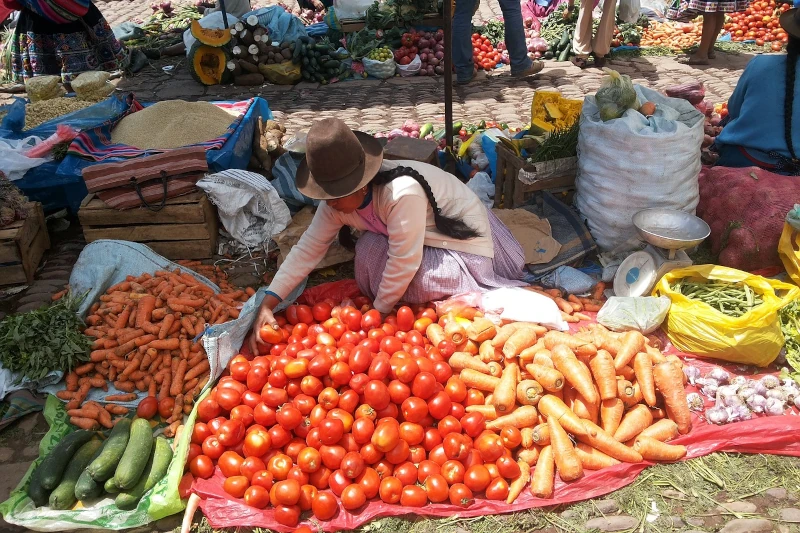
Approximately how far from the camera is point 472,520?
2.70 metres

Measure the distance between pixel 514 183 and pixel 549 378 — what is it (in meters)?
2.12

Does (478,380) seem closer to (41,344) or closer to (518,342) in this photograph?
(518,342)

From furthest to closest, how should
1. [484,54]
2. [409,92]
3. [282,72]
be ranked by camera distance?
[484,54] < [282,72] < [409,92]

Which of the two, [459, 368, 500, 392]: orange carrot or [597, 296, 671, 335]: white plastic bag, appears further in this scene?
[597, 296, 671, 335]: white plastic bag

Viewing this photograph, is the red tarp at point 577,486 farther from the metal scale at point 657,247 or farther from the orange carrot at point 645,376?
the metal scale at point 657,247

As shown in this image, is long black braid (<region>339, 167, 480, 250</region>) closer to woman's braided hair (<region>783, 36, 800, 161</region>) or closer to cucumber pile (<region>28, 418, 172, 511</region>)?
cucumber pile (<region>28, 418, 172, 511</region>)

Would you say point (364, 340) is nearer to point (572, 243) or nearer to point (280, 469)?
point (280, 469)

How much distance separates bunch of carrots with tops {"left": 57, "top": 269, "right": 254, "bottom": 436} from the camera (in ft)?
10.9

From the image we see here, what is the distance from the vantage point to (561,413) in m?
2.93

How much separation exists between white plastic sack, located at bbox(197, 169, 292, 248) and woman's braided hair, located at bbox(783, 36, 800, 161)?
12.1 ft

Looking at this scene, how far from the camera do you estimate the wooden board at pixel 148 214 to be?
443cm

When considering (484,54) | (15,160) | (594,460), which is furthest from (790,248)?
(484,54)

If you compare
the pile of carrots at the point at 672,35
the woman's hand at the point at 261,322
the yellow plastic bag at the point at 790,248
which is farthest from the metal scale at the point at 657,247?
the pile of carrots at the point at 672,35

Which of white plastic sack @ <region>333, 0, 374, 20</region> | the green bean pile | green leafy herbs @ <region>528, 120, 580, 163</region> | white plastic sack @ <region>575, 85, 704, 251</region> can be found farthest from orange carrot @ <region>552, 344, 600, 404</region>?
white plastic sack @ <region>333, 0, 374, 20</region>
